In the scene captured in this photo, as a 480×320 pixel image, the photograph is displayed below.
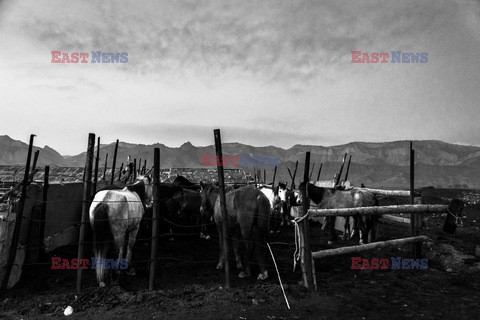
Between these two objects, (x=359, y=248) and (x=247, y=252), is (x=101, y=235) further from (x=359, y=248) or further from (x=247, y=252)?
(x=359, y=248)

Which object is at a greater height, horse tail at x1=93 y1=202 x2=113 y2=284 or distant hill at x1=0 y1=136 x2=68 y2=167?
distant hill at x1=0 y1=136 x2=68 y2=167

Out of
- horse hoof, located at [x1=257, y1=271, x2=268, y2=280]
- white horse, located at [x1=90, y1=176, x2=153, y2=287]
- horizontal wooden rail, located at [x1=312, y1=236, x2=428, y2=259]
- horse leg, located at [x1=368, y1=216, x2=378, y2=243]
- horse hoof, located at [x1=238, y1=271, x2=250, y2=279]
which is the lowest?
horse hoof, located at [x1=238, y1=271, x2=250, y2=279]

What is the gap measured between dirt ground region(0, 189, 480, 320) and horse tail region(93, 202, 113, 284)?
0.34 meters

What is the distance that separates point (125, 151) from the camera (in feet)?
407

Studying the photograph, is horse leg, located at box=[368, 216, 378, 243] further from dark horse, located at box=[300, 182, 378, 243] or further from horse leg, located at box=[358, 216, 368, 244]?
horse leg, located at box=[358, 216, 368, 244]

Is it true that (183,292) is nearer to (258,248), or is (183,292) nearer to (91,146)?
(258,248)

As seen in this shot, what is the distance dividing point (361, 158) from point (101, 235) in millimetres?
136344

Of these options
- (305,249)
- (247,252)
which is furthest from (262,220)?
(305,249)

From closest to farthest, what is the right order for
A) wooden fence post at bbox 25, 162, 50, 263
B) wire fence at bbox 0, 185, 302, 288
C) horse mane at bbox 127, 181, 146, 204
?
wire fence at bbox 0, 185, 302, 288 < wooden fence post at bbox 25, 162, 50, 263 < horse mane at bbox 127, 181, 146, 204

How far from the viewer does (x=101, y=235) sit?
578 centimetres

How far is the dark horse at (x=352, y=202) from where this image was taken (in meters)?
9.62

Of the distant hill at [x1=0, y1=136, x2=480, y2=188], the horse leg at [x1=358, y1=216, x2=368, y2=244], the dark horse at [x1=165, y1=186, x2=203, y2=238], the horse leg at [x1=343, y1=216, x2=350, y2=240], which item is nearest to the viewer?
the horse leg at [x1=358, y1=216, x2=368, y2=244]

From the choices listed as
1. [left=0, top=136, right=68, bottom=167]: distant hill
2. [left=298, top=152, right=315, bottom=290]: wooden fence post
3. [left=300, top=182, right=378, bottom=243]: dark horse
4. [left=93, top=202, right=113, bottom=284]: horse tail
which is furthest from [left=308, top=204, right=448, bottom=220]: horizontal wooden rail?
[left=0, top=136, right=68, bottom=167]: distant hill

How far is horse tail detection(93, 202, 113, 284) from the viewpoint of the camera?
548 cm
